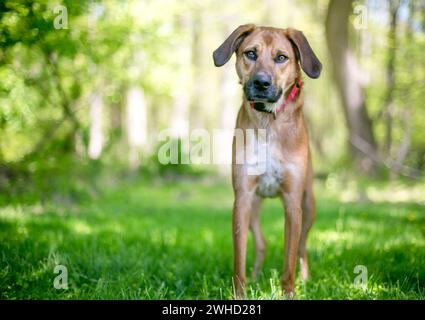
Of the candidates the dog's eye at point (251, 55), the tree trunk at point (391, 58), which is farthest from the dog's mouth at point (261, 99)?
the tree trunk at point (391, 58)

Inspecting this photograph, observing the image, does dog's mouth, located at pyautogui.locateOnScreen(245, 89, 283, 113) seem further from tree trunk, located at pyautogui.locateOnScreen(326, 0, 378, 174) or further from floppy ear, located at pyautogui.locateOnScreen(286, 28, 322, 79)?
tree trunk, located at pyautogui.locateOnScreen(326, 0, 378, 174)

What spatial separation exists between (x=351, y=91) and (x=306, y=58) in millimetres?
10119

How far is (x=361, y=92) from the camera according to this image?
13680 millimetres

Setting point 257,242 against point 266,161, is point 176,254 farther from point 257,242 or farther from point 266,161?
point 266,161

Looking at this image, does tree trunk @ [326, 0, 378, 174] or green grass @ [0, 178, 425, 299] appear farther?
tree trunk @ [326, 0, 378, 174]

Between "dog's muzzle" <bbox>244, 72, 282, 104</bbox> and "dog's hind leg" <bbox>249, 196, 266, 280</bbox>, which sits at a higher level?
"dog's muzzle" <bbox>244, 72, 282, 104</bbox>

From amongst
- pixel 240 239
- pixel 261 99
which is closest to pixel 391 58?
pixel 261 99

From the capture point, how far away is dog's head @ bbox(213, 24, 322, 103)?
378 centimetres

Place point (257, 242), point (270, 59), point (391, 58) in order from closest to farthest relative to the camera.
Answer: point (270, 59) → point (257, 242) → point (391, 58)

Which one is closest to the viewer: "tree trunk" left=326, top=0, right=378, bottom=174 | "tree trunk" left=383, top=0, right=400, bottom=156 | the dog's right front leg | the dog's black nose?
the dog's black nose

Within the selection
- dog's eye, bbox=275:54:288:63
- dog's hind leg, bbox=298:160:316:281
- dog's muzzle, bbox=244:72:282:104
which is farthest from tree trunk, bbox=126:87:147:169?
dog's muzzle, bbox=244:72:282:104

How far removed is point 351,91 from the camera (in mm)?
13562
